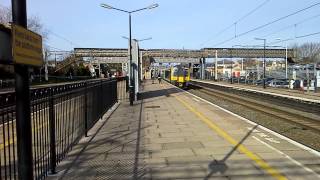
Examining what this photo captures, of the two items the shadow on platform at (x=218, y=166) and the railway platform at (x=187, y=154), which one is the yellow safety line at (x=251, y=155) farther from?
the shadow on platform at (x=218, y=166)

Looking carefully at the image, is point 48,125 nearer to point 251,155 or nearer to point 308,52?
point 251,155

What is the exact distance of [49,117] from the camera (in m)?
7.71

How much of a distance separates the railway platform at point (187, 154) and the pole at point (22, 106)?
2.29m

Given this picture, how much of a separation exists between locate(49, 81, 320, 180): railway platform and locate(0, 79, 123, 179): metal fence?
28cm

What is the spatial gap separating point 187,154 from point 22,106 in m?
4.99

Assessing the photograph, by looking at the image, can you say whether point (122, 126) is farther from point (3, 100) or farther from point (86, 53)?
point (86, 53)

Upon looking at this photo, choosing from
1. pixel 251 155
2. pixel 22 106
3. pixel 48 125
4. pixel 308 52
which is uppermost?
pixel 308 52

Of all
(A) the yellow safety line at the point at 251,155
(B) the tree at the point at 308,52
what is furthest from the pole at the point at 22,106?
(B) the tree at the point at 308,52

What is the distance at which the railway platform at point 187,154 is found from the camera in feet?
25.5

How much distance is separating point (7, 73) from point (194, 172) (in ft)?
174

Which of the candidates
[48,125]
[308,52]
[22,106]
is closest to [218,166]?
[48,125]

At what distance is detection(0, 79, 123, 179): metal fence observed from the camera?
5.95 m

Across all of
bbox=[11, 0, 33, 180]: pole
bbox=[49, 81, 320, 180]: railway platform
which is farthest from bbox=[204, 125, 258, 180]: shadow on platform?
bbox=[11, 0, 33, 180]: pole

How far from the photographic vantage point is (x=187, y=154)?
9.50 meters
